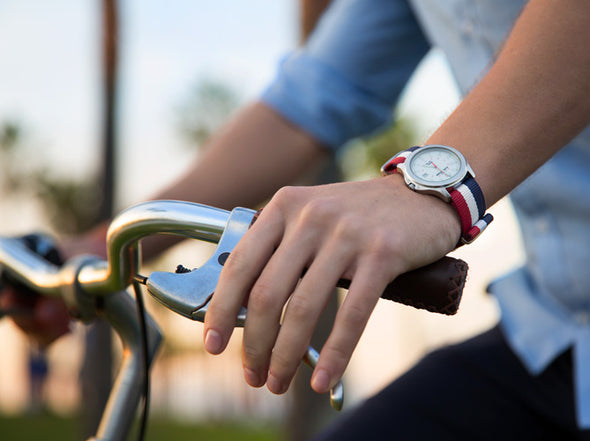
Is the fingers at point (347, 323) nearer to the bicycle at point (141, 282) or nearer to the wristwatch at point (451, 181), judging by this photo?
the bicycle at point (141, 282)

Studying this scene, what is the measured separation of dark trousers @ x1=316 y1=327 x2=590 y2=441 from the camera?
1.42 meters

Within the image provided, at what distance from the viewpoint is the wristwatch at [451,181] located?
0.81 metres

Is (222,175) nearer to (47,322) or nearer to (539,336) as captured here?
(47,322)

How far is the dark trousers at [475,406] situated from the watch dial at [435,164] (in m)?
0.77

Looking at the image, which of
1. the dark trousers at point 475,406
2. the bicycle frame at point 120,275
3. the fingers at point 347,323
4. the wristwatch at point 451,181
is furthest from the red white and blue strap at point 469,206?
the dark trousers at point 475,406

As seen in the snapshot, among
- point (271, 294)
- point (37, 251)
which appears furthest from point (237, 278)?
point (37, 251)

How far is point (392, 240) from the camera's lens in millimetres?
733

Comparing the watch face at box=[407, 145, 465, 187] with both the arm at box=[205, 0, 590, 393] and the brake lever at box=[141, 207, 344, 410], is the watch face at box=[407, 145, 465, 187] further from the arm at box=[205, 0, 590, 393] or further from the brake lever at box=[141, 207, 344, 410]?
the brake lever at box=[141, 207, 344, 410]

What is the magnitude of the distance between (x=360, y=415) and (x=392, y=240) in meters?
0.84

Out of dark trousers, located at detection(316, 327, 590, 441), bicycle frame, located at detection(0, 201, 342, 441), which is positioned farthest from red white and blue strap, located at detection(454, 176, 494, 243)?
dark trousers, located at detection(316, 327, 590, 441)

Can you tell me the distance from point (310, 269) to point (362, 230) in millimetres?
71

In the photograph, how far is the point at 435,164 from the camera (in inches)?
32.7

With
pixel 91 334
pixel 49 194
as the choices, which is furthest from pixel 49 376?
pixel 91 334

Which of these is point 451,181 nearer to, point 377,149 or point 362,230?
point 362,230
